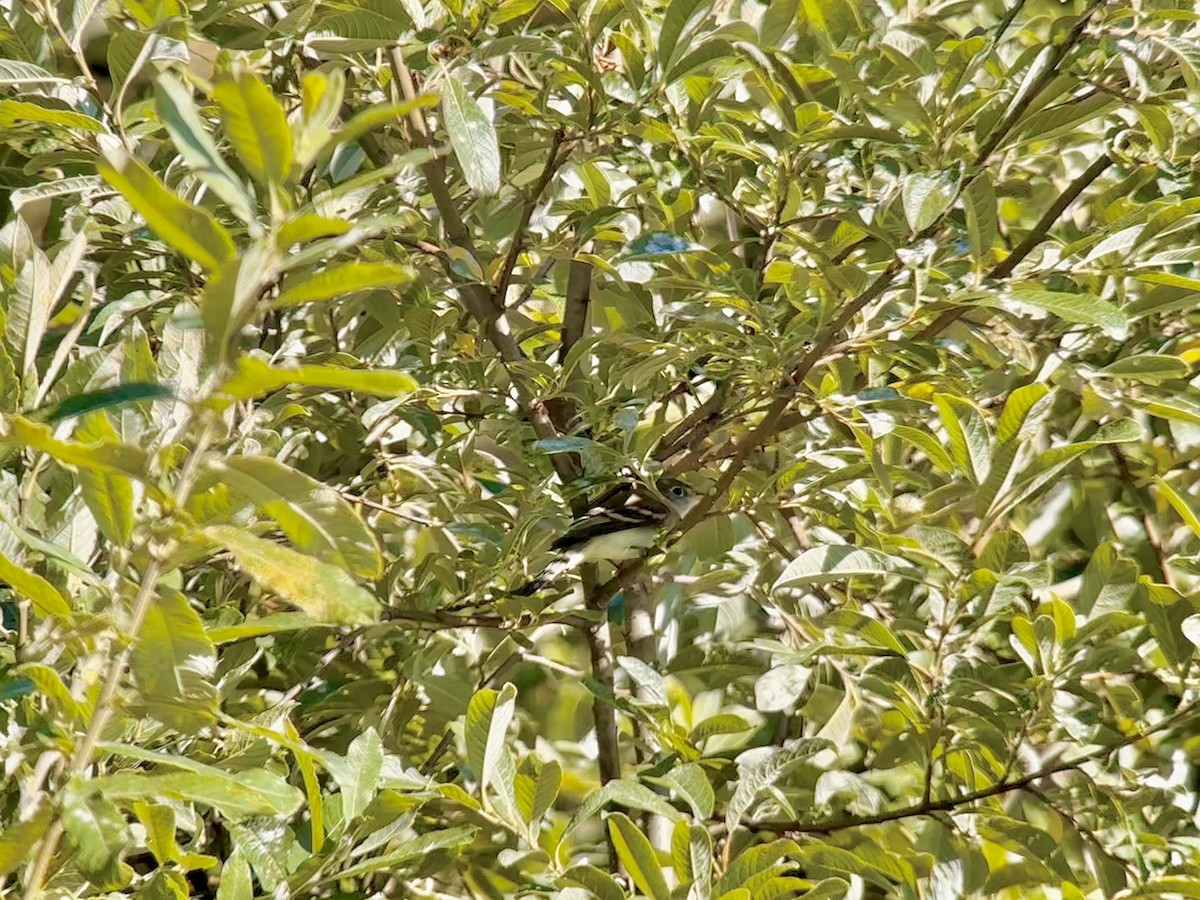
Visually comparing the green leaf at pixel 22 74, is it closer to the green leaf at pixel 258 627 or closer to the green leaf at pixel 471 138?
the green leaf at pixel 471 138

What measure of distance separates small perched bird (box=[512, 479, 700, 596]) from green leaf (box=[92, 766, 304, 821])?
2.61ft

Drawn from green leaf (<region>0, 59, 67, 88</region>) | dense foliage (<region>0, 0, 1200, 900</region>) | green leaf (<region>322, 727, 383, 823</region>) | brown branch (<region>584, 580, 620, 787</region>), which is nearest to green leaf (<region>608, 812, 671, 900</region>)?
dense foliage (<region>0, 0, 1200, 900</region>)

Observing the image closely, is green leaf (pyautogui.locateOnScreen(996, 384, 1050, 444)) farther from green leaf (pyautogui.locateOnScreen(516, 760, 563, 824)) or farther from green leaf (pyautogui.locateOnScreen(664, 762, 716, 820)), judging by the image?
green leaf (pyautogui.locateOnScreen(516, 760, 563, 824))

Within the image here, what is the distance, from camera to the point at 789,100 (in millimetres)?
1350

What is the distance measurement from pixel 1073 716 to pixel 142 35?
3.92ft

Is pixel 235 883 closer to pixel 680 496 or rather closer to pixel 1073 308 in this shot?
pixel 1073 308

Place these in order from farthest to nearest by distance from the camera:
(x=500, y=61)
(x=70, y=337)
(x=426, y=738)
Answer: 1. (x=426, y=738)
2. (x=500, y=61)
3. (x=70, y=337)

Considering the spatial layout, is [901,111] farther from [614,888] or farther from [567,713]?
[567,713]

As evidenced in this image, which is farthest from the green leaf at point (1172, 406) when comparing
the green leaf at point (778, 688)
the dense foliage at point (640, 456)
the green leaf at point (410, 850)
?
the green leaf at point (410, 850)

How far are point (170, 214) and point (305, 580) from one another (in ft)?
0.67

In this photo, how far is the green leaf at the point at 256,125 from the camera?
0.62m

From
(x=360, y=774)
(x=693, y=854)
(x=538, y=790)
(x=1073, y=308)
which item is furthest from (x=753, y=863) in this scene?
(x=1073, y=308)

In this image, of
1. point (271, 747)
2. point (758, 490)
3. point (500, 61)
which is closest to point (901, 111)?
point (758, 490)

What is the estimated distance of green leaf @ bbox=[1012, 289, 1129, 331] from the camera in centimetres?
112
